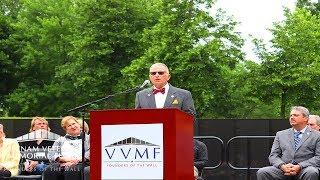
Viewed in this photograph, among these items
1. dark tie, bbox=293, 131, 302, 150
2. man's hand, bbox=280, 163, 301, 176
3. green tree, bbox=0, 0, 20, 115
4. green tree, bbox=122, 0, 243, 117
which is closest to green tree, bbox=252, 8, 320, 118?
green tree, bbox=122, 0, 243, 117

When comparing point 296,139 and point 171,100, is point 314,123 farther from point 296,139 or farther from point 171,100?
point 171,100

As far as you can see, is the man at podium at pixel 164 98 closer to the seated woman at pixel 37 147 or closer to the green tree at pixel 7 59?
the seated woman at pixel 37 147

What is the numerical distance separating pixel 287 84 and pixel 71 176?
18884 mm

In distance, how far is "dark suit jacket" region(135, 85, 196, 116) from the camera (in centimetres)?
707

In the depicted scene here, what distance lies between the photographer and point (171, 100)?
708cm

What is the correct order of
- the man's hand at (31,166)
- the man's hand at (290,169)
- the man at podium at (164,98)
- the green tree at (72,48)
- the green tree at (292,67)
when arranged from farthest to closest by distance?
the green tree at (72,48)
the green tree at (292,67)
the man's hand at (31,166)
the man's hand at (290,169)
the man at podium at (164,98)

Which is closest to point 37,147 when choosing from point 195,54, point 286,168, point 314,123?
point 286,168

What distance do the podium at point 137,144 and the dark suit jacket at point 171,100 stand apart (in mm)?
1746

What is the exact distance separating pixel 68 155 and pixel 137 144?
12.5 ft

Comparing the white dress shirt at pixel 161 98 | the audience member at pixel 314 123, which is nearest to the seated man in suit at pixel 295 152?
the audience member at pixel 314 123

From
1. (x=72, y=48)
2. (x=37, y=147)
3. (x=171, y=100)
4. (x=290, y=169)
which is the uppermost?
(x=72, y=48)

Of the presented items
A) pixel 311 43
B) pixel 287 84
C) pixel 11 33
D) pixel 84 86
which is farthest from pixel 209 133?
pixel 11 33

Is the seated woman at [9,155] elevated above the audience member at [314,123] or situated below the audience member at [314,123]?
below

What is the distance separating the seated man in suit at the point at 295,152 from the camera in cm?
789
